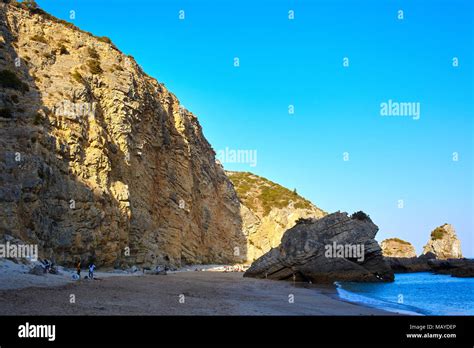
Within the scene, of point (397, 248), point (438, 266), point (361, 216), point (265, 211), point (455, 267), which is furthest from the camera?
point (397, 248)

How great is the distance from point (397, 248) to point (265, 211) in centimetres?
4932

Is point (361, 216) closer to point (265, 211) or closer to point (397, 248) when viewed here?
point (265, 211)

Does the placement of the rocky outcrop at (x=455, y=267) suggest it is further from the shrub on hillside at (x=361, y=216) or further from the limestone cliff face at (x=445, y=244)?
the limestone cliff face at (x=445, y=244)

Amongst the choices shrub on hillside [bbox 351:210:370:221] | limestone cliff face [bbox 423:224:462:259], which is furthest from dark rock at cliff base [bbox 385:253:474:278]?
limestone cliff face [bbox 423:224:462:259]

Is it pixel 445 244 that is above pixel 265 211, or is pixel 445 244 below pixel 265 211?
below

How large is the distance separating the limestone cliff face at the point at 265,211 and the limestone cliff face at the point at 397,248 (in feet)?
98.8

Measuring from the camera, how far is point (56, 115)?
41.2 m

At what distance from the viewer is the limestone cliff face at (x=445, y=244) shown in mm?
117875

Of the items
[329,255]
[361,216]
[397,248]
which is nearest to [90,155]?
[329,255]

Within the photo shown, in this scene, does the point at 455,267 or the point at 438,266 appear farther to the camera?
the point at 438,266

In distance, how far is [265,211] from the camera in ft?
365

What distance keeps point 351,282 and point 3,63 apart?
4518 centimetres

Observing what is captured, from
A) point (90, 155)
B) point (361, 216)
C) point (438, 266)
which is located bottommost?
point (438, 266)

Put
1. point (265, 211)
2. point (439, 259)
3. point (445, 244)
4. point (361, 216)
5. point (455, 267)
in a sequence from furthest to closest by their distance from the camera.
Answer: point (445, 244), point (265, 211), point (439, 259), point (455, 267), point (361, 216)
